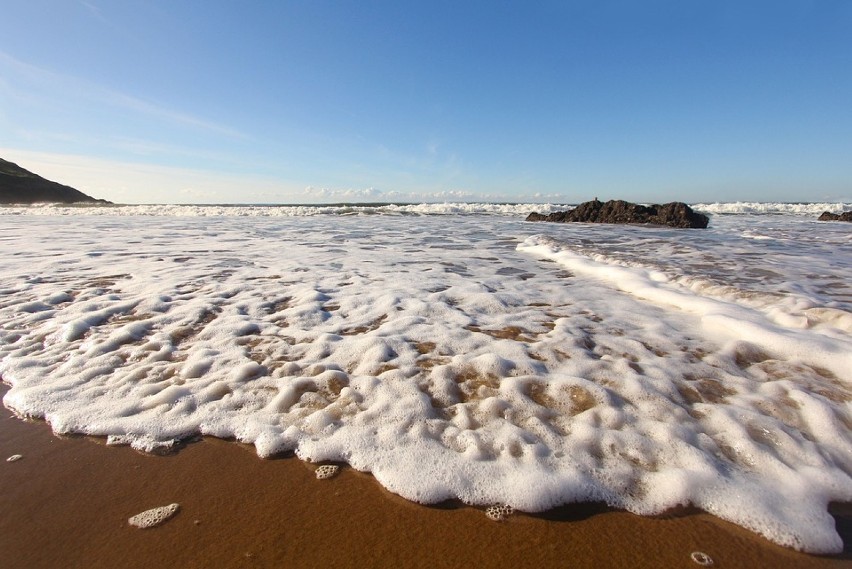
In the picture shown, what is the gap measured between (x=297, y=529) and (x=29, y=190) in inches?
Result: 2569

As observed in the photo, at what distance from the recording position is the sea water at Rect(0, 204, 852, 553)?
182 cm

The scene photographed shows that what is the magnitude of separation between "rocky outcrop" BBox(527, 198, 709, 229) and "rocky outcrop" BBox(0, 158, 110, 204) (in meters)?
53.4

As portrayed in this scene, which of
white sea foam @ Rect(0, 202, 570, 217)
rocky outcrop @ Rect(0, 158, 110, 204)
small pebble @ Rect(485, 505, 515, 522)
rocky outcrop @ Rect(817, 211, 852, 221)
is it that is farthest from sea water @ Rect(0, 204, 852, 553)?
rocky outcrop @ Rect(0, 158, 110, 204)

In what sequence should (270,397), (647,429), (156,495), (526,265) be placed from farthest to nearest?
(526,265)
(270,397)
(647,429)
(156,495)

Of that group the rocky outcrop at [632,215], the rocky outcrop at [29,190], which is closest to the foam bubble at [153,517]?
the rocky outcrop at [632,215]

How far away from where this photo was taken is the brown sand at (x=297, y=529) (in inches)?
57.0

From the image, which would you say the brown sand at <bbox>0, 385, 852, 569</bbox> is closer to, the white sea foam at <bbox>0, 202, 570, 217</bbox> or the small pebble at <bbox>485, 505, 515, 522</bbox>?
the small pebble at <bbox>485, 505, 515, 522</bbox>

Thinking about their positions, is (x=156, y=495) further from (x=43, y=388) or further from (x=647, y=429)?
(x=647, y=429)

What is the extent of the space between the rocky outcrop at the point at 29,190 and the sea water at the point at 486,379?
5500 cm

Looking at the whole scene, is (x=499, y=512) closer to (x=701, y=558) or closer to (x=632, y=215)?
(x=701, y=558)

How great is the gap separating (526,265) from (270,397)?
17.3 feet

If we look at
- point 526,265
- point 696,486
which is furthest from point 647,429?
point 526,265

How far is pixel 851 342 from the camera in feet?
10.3

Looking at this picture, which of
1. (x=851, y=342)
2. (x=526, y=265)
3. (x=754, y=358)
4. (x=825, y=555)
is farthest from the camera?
(x=526, y=265)
